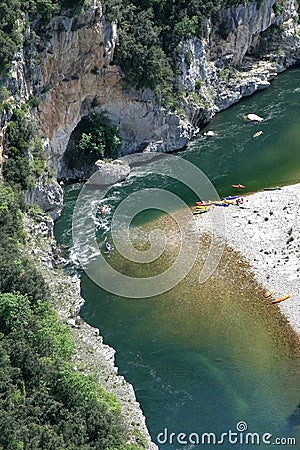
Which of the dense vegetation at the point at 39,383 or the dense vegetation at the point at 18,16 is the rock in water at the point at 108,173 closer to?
the dense vegetation at the point at 18,16

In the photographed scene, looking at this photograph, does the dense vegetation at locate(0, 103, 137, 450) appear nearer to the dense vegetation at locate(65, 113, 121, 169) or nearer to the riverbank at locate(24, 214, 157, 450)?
the riverbank at locate(24, 214, 157, 450)

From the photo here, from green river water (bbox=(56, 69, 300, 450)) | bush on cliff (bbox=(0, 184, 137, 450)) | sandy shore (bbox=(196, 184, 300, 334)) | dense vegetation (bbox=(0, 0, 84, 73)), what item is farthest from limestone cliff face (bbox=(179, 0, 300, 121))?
bush on cliff (bbox=(0, 184, 137, 450))

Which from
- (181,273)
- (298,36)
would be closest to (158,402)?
(181,273)

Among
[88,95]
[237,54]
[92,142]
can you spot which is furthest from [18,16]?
[237,54]

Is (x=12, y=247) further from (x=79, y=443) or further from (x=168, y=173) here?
(x=168, y=173)

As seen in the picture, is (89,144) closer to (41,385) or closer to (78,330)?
(78,330)

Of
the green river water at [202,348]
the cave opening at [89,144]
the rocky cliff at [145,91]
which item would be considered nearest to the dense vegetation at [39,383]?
the green river water at [202,348]
